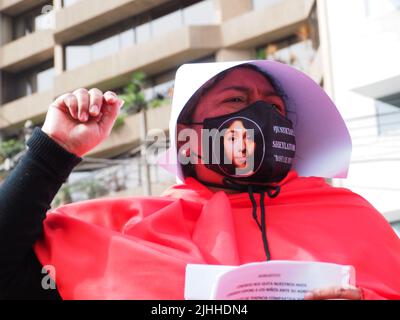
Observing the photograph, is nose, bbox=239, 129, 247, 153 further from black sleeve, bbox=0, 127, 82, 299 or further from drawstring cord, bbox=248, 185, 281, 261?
black sleeve, bbox=0, 127, 82, 299

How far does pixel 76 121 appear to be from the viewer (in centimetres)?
Answer: 161

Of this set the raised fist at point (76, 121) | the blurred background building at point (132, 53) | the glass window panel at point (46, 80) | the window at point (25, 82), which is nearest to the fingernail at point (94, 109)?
the raised fist at point (76, 121)

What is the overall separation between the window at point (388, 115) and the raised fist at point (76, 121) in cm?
672

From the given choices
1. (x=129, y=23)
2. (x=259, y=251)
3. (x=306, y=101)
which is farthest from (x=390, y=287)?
(x=129, y=23)

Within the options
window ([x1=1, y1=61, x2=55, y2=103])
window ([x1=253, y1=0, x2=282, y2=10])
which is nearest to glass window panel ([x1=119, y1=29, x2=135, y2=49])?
window ([x1=1, y1=61, x2=55, y2=103])

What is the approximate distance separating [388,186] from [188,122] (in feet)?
19.8

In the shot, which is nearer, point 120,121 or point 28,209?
point 28,209

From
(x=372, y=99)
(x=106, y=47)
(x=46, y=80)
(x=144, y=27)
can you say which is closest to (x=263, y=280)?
(x=372, y=99)

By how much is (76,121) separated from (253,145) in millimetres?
484

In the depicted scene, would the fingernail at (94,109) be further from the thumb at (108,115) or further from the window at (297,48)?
the window at (297,48)

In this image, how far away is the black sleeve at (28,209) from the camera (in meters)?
1.46

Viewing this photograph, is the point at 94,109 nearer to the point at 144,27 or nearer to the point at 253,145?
the point at 253,145

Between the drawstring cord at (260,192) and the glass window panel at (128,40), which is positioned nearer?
the drawstring cord at (260,192)

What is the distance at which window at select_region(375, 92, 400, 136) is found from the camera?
797cm
